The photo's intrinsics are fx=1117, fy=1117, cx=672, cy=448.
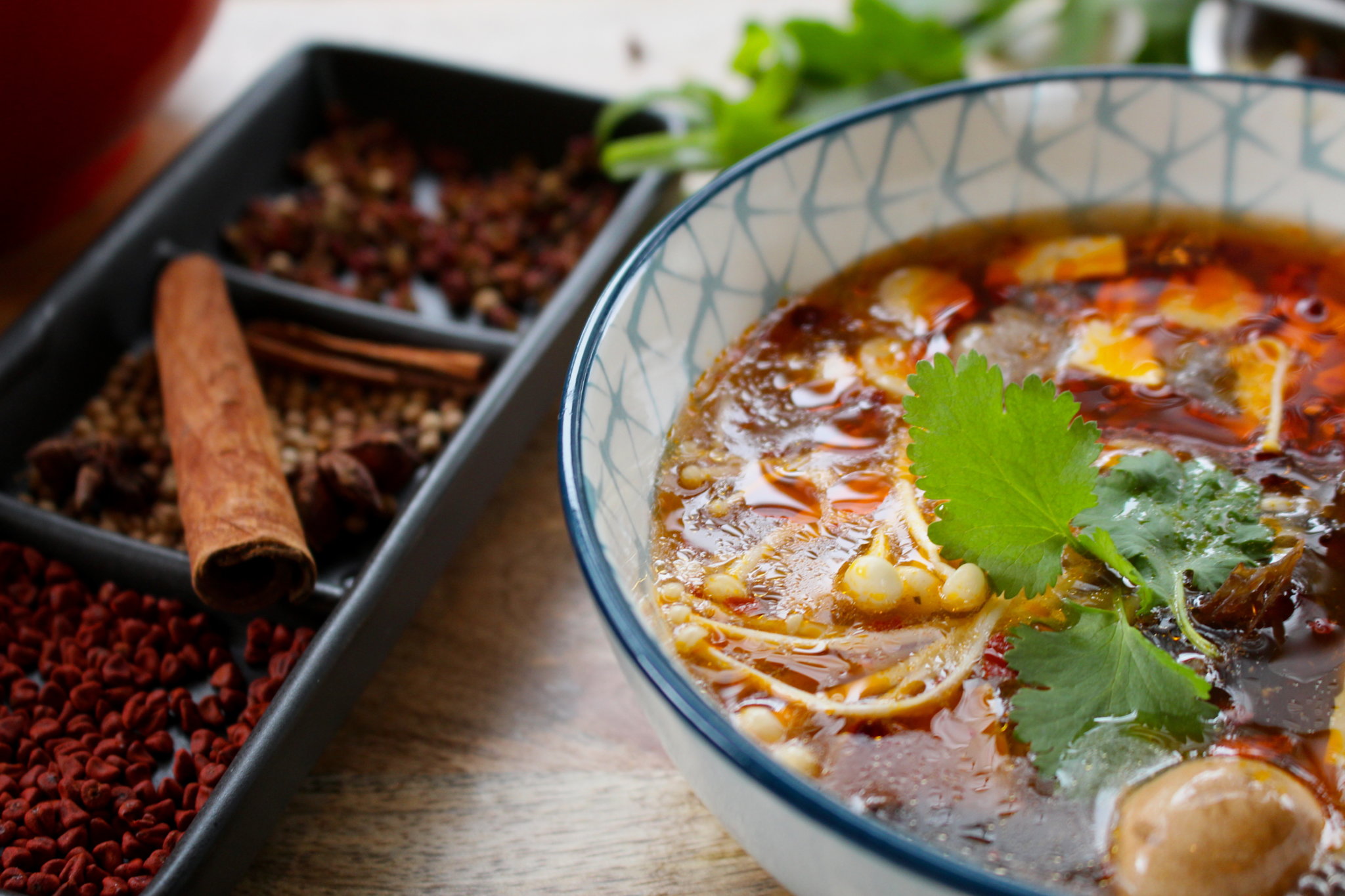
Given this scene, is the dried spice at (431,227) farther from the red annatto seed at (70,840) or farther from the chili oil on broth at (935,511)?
the red annatto seed at (70,840)

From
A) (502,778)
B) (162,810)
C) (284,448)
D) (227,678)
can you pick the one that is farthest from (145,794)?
(284,448)

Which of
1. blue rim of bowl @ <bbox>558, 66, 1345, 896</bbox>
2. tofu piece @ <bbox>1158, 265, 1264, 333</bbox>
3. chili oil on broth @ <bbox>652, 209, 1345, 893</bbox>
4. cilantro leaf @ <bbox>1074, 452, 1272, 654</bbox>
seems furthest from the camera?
tofu piece @ <bbox>1158, 265, 1264, 333</bbox>

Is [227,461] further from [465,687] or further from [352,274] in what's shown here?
[352,274]

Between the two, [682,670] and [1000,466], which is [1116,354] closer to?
[1000,466]

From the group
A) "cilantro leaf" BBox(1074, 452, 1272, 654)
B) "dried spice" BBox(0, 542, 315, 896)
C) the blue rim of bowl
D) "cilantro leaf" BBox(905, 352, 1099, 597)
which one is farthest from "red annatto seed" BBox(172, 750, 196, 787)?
"cilantro leaf" BBox(1074, 452, 1272, 654)

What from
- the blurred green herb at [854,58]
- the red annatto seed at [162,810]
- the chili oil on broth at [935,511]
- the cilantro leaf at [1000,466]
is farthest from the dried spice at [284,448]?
the cilantro leaf at [1000,466]

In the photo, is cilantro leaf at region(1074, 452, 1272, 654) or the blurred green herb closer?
cilantro leaf at region(1074, 452, 1272, 654)

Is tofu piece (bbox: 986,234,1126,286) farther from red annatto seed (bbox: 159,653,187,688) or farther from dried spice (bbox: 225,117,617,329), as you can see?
red annatto seed (bbox: 159,653,187,688)
